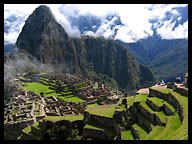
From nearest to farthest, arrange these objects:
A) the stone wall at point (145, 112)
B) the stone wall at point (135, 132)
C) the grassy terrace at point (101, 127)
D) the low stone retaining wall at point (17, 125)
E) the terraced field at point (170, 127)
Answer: the terraced field at point (170, 127), the stone wall at point (135, 132), the grassy terrace at point (101, 127), the stone wall at point (145, 112), the low stone retaining wall at point (17, 125)

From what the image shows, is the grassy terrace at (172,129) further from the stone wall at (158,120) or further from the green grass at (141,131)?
the green grass at (141,131)

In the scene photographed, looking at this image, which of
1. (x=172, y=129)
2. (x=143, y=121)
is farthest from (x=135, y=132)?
(x=172, y=129)

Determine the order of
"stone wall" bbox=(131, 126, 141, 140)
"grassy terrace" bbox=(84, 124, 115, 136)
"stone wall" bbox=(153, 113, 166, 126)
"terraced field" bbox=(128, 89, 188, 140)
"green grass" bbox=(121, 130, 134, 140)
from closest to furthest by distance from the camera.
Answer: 1. "terraced field" bbox=(128, 89, 188, 140)
2. "stone wall" bbox=(153, 113, 166, 126)
3. "stone wall" bbox=(131, 126, 141, 140)
4. "green grass" bbox=(121, 130, 134, 140)
5. "grassy terrace" bbox=(84, 124, 115, 136)

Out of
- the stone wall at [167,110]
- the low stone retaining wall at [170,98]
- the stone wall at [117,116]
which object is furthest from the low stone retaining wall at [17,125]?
the stone wall at [167,110]

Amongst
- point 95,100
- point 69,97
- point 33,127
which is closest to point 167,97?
point 33,127

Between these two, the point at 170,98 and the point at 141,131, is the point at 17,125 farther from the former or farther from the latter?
the point at 170,98

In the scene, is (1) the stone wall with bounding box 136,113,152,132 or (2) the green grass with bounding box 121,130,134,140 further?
(1) the stone wall with bounding box 136,113,152,132

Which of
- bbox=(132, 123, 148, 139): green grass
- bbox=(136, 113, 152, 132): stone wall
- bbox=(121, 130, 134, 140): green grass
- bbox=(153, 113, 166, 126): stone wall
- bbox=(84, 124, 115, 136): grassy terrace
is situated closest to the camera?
bbox=(132, 123, 148, 139): green grass

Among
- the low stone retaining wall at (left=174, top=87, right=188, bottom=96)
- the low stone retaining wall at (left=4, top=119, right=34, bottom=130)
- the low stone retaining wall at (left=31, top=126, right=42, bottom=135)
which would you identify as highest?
the low stone retaining wall at (left=174, top=87, right=188, bottom=96)

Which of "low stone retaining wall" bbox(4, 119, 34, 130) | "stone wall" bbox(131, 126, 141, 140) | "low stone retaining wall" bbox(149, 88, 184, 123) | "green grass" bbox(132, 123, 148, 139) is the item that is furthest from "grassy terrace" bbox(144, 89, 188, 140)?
"low stone retaining wall" bbox(4, 119, 34, 130)

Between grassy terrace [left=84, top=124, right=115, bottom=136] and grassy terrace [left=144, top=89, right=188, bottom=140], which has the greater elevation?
grassy terrace [left=144, top=89, right=188, bottom=140]

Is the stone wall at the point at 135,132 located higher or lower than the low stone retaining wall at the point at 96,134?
higher

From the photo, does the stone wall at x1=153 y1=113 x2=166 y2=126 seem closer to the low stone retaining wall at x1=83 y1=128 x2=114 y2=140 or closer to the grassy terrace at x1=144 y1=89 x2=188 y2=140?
the grassy terrace at x1=144 y1=89 x2=188 y2=140
